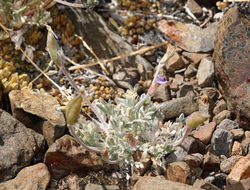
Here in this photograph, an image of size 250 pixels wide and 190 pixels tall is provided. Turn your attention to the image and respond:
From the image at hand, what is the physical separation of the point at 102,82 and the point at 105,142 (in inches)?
42.3

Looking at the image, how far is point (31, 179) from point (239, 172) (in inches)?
73.4

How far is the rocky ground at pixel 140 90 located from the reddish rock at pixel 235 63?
0.01 meters

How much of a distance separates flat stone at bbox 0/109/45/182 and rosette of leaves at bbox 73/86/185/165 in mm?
457

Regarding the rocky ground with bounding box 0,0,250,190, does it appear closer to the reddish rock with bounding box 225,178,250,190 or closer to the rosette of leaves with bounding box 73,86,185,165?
the reddish rock with bounding box 225,178,250,190

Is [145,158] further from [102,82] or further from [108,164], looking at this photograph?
[102,82]

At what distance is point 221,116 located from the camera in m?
3.84

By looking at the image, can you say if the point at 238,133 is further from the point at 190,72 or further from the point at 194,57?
the point at 194,57

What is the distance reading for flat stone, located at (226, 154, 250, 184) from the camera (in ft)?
10.5

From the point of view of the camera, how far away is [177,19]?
15.5ft

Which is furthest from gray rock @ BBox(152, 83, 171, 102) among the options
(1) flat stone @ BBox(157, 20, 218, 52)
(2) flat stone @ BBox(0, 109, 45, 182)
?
(2) flat stone @ BBox(0, 109, 45, 182)

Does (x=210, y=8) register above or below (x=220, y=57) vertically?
above

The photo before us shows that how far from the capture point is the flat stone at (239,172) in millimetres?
3188

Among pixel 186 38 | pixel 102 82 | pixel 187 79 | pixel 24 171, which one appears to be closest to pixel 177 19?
pixel 186 38

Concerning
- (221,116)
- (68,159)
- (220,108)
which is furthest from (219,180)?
(68,159)
